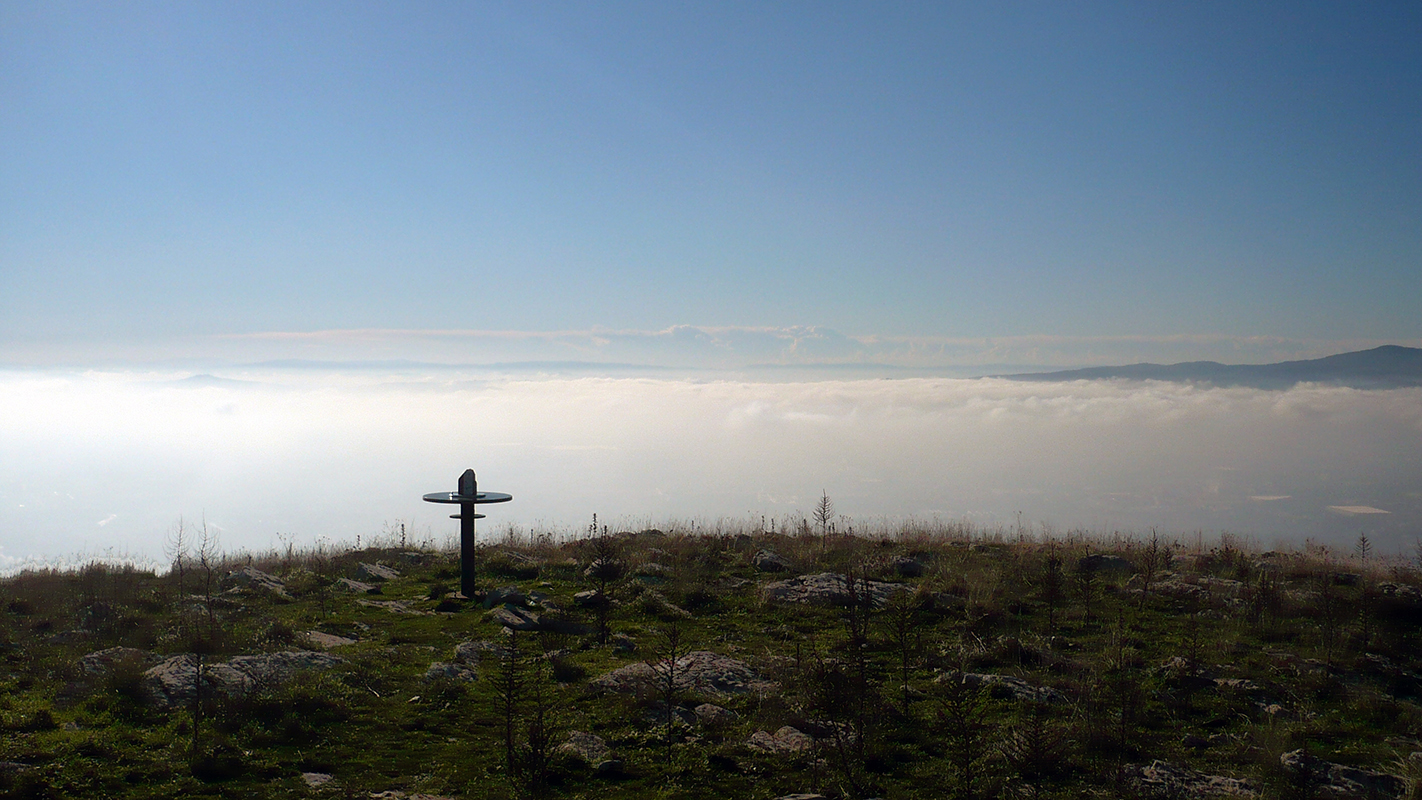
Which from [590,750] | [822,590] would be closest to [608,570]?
[822,590]

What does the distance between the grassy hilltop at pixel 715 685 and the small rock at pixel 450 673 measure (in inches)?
3.3

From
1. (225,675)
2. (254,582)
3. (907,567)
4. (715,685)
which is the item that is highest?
(225,675)

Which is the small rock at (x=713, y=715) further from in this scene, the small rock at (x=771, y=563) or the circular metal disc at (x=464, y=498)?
the small rock at (x=771, y=563)

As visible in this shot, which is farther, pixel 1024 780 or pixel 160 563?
pixel 160 563

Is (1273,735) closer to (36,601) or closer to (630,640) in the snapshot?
(630,640)

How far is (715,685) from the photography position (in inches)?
351

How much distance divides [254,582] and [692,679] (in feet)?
31.0

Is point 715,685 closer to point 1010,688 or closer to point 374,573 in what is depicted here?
point 1010,688

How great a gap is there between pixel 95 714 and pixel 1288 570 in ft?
61.7

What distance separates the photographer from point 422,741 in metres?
7.51

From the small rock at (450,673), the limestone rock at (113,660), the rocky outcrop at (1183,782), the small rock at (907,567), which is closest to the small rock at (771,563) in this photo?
the small rock at (907,567)

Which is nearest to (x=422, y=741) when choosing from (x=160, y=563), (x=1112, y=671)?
(x=1112, y=671)

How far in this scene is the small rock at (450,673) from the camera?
9.06 meters

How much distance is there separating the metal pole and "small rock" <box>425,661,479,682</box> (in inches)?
169
